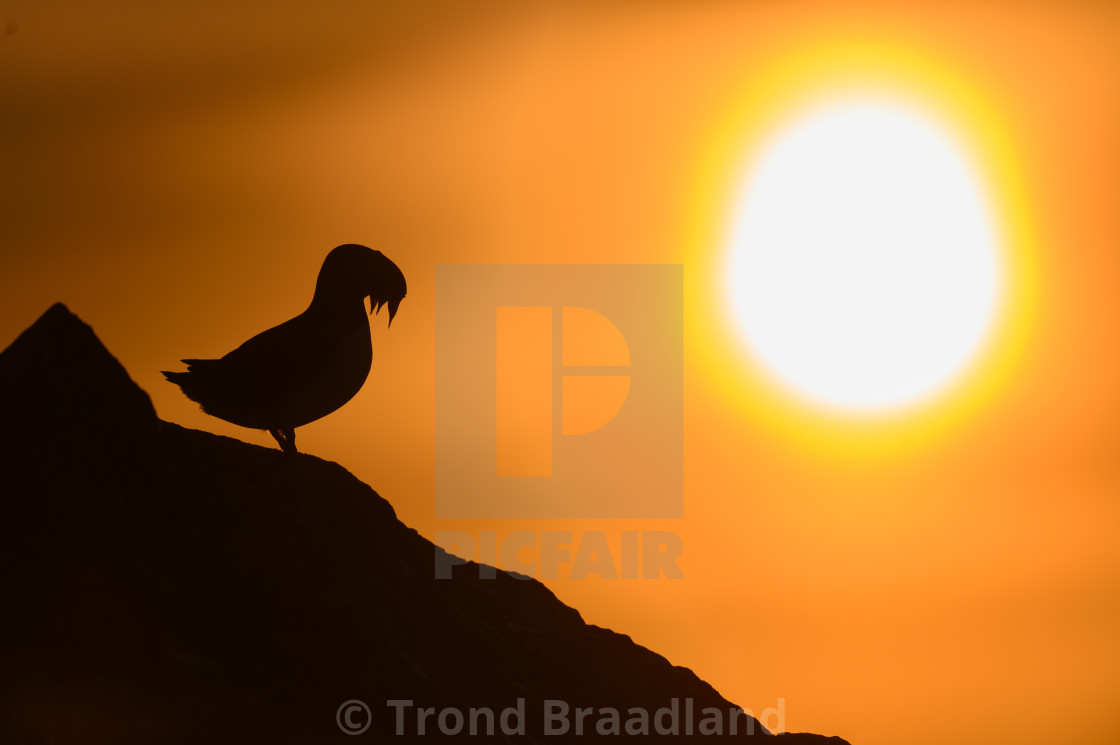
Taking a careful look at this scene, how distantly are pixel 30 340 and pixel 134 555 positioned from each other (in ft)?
6.45

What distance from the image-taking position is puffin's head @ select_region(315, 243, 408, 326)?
972cm

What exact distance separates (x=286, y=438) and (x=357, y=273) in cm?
182

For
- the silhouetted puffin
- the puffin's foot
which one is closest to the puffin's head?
the silhouetted puffin

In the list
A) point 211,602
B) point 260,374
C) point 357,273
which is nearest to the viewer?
point 211,602

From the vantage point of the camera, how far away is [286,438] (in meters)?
9.70

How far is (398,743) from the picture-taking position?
6441mm

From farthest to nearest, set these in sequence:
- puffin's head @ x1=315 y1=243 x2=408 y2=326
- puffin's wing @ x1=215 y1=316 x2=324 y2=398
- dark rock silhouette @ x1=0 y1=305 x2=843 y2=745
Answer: puffin's head @ x1=315 y1=243 x2=408 y2=326 → puffin's wing @ x1=215 y1=316 x2=324 y2=398 → dark rock silhouette @ x1=0 y1=305 x2=843 y2=745

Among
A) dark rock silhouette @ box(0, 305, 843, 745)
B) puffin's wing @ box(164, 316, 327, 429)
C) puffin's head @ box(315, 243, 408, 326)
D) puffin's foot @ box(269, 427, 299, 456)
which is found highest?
puffin's head @ box(315, 243, 408, 326)

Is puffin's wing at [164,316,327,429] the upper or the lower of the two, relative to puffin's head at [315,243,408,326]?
lower

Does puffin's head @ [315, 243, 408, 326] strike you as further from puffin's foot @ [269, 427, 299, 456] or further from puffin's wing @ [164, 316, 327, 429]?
puffin's foot @ [269, 427, 299, 456]

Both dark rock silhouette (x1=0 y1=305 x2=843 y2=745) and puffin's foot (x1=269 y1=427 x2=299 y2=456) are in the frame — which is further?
puffin's foot (x1=269 y1=427 x2=299 y2=456)

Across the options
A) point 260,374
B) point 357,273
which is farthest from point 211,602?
point 357,273

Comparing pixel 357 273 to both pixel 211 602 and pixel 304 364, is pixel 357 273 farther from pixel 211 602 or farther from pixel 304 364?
pixel 211 602

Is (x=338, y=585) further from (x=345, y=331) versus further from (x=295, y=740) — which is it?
(x=345, y=331)
